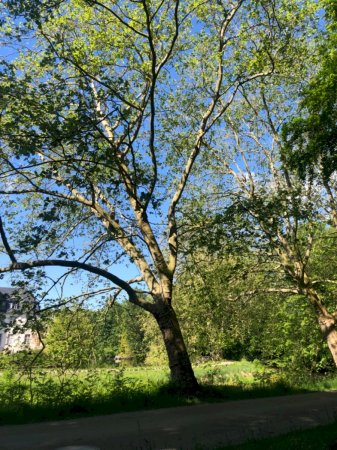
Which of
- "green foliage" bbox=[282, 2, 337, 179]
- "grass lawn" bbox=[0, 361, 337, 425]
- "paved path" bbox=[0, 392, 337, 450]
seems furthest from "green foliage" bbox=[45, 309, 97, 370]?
"green foliage" bbox=[282, 2, 337, 179]

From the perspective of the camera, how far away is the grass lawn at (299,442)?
17.2 feet

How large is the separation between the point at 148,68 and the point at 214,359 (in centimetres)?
1291

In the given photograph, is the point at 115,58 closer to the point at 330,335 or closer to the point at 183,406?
the point at 183,406

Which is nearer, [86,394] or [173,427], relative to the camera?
[173,427]

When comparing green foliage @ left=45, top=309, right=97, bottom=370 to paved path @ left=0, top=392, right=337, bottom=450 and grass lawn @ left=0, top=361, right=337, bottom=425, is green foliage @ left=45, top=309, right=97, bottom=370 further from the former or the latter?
paved path @ left=0, top=392, right=337, bottom=450

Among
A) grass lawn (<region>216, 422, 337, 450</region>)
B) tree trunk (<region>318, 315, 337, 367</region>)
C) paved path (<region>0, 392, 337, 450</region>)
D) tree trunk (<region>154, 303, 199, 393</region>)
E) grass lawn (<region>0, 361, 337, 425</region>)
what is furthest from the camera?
tree trunk (<region>318, 315, 337, 367</region>)

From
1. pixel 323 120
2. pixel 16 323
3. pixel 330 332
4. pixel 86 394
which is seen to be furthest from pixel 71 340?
pixel 330 332

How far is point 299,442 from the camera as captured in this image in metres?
5.54

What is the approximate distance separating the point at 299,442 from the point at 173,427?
2.39 meters

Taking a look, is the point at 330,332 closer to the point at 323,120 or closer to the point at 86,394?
the point at 323,120

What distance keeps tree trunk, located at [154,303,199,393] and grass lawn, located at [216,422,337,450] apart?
5046 millimetres

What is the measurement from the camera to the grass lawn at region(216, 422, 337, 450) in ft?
17.2

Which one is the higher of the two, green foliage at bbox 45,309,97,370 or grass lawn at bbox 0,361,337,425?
green foliage at bbox 45,309,97,370

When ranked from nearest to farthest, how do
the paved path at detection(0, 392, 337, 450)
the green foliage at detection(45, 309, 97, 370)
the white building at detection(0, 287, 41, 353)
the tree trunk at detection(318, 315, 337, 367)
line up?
1. the paved path at detection(0, 392, 337, 450)
2. the white building at detection(0, 287, 41, 353)
3. the green foliage at detection(45, 309, 97, 370)
4. the tree trunk at detection(318, 315, 337, 367)
